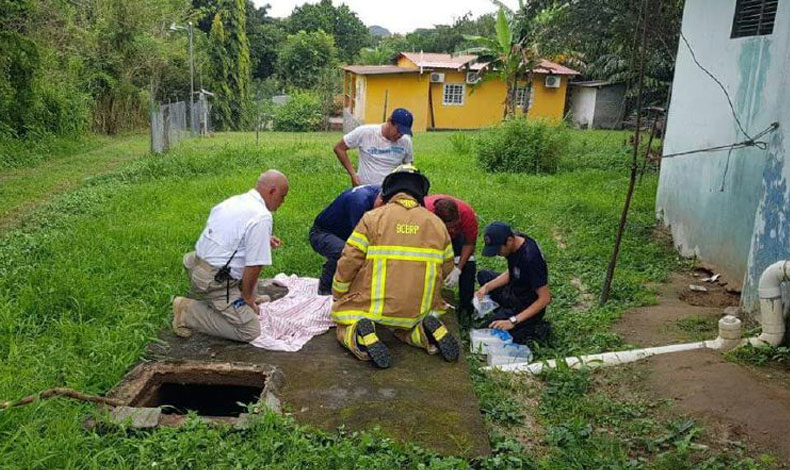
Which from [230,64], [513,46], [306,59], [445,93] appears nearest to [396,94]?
[445,93]

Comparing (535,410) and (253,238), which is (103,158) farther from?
(535,410)

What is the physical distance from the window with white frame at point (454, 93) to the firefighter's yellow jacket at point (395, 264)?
82.8 ft

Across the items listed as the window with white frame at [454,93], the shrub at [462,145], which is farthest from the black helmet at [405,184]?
the window with white frame at [454,93]

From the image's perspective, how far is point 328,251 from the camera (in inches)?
219

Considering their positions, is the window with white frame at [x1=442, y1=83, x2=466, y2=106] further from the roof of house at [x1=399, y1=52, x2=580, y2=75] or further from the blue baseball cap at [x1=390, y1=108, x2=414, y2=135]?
the blue baseball cap at [x1=390, y1=108, x2=414, y2=135]

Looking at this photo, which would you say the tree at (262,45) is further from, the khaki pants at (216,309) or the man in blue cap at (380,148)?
the khaki pants at (216,309)

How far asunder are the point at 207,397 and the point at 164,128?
40.7ft

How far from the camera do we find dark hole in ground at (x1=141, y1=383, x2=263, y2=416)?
4.09 metres

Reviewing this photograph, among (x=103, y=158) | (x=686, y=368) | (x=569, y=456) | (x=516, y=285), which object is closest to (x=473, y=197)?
(x=516, y=285)

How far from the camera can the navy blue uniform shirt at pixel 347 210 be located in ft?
17.8

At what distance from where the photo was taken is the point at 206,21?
126 feet

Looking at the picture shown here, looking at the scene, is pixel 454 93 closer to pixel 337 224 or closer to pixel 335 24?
pixel 335 24

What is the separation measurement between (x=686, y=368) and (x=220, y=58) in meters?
29.7

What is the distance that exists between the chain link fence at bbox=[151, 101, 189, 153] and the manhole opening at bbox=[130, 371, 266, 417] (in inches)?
436
